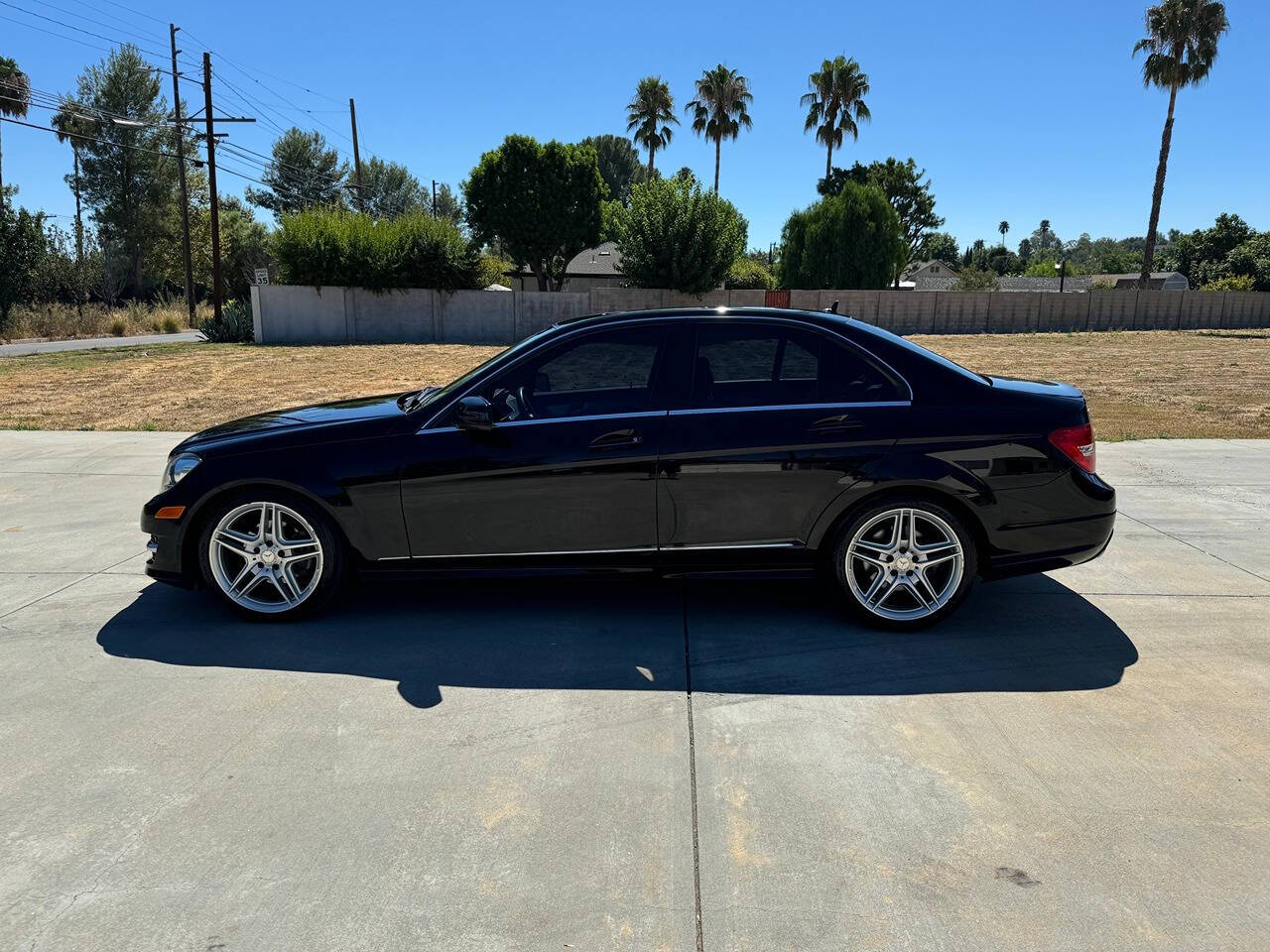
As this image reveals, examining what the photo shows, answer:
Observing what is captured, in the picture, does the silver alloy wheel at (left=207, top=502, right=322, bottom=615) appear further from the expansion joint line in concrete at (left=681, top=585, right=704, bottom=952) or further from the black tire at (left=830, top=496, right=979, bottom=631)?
the black tire at (left=830, top=496, right=979, bottom=631)

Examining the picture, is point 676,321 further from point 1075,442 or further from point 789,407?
point 1075,442

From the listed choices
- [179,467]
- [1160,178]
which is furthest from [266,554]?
[1160,178]

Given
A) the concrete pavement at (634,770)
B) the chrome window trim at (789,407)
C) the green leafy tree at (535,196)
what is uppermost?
the green leafy tree at (535,196)

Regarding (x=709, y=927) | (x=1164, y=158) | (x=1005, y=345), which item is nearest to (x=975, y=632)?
(x=709, y=927)

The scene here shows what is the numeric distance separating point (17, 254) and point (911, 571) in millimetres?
41507

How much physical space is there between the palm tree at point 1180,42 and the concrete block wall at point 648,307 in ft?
30.6

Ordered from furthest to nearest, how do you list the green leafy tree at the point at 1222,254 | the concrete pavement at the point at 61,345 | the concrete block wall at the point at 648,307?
the green leafy tree at the point at 1222,254 < the concrete block wall at the point at 648,307 < the concrete pavement at the point at 61,345

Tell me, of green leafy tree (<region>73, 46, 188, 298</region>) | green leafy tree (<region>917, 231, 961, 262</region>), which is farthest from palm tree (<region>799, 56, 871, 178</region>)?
green leafy tree (<region>917, 231, 961, 262</region>)

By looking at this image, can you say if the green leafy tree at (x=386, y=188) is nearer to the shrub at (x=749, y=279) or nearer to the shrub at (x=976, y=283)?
the shrub at (x=749, y=279)

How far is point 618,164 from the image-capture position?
83.8 meters

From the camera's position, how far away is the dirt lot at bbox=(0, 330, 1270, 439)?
41.5ft

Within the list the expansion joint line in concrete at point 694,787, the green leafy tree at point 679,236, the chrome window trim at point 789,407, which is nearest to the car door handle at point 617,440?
the chrome window trim at point 789,407

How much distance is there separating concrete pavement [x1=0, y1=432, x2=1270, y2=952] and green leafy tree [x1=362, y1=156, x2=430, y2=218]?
67861 millimetres

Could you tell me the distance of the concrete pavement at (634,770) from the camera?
253 centimetres
